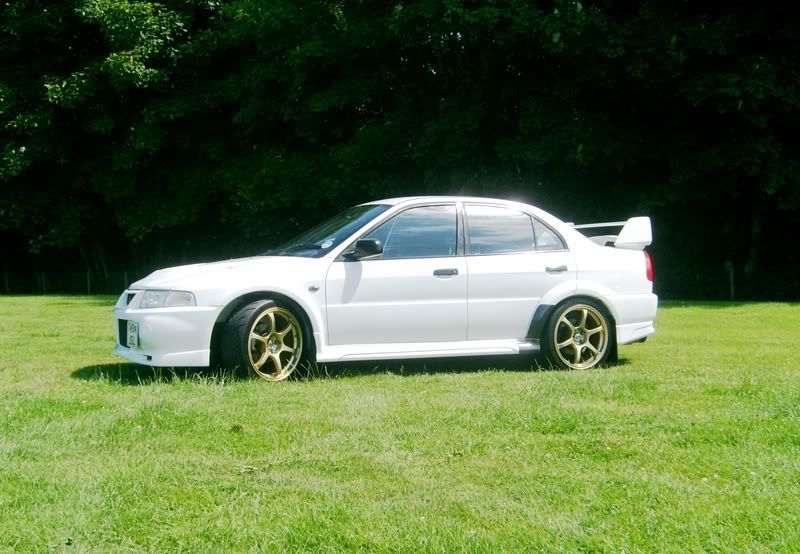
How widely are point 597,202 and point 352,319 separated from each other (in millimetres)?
18516

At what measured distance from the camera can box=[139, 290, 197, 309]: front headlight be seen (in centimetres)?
787

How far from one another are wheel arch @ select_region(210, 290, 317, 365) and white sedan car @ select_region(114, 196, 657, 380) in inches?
0.5

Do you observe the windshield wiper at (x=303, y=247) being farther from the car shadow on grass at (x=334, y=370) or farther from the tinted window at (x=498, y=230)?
the tinted window at (x=498, y=230)

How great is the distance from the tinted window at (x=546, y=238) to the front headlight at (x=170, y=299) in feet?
11.0

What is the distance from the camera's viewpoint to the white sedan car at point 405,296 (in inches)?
311

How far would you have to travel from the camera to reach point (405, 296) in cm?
843

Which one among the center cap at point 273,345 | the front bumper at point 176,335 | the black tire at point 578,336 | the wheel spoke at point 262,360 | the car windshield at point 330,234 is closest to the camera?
the front bumper at point 176,335

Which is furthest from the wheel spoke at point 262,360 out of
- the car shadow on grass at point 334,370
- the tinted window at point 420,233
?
the tinted window at point 420,233

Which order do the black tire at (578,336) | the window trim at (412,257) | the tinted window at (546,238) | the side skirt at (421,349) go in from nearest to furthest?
the side skirt at (421,349)
the window trim at (412,257)
the black tire at (578,336)
the tinted window at (546,238)

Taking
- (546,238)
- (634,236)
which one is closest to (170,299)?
(546,238)

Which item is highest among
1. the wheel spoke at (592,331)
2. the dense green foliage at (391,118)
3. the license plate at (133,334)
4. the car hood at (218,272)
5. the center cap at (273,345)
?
the dense green foliage at (391,118)

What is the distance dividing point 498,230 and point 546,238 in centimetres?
50

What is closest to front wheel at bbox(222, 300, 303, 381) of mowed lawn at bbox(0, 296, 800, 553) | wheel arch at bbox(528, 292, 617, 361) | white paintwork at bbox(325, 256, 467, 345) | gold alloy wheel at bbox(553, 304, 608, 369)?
mowed lawn at bbox(0, 296, 800, 553)

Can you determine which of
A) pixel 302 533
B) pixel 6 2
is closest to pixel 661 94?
pixel 302 533
